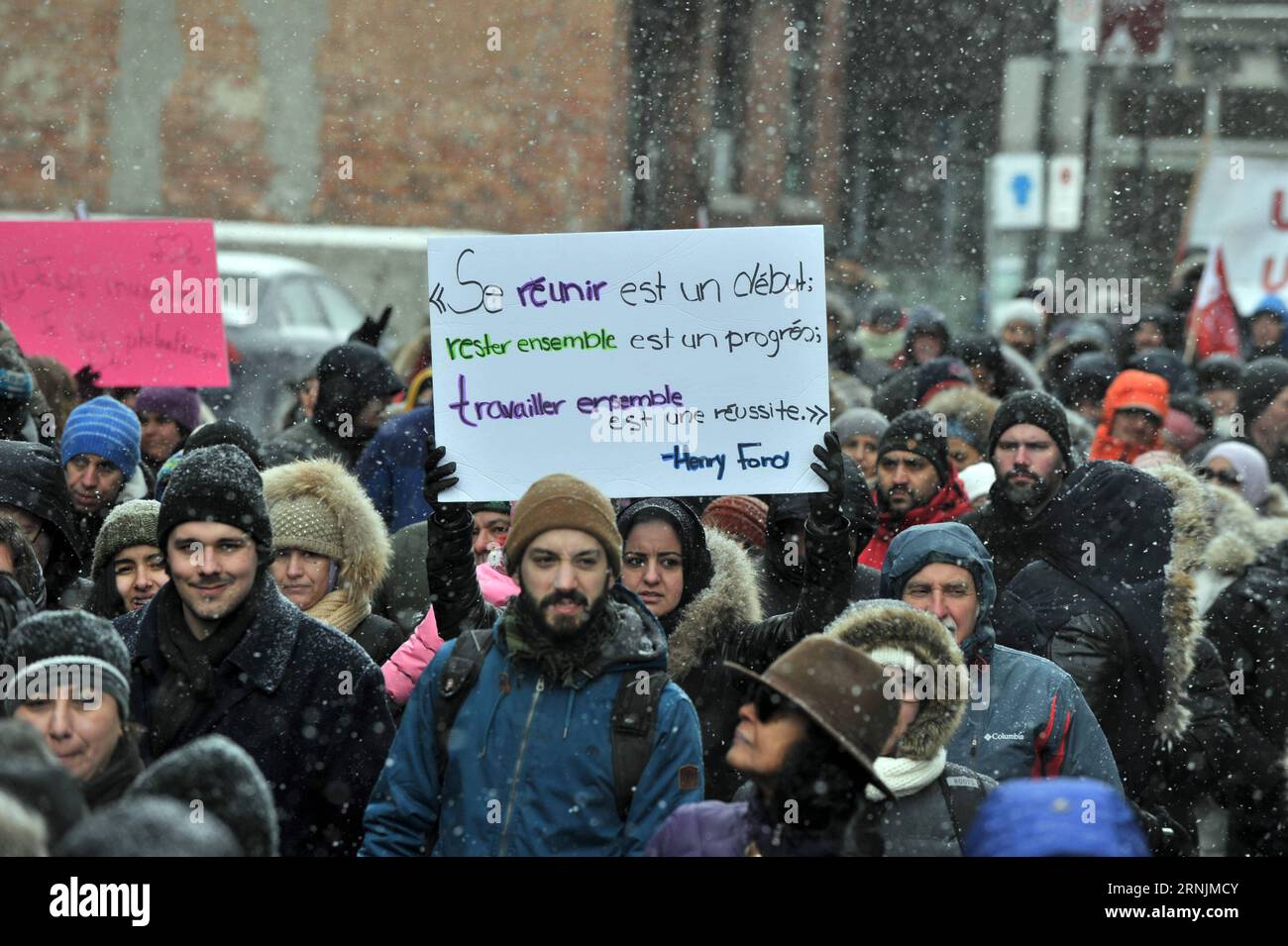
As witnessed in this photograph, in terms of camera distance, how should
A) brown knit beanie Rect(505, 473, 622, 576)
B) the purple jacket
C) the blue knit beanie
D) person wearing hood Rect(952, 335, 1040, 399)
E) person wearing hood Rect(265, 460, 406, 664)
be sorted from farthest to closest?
person wearing hood Rect(952, 335, 1040, 399) < the blue knit beanie < person wearing hood Rect(265, 460, 406, 664) < brown knit beanie Rect(505, 473, 622, 576) < the purple jacket

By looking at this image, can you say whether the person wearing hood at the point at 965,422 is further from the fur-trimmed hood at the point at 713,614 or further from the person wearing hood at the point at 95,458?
the person wearing hood at the point at 95,458

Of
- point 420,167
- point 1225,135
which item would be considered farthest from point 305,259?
point 1225,135

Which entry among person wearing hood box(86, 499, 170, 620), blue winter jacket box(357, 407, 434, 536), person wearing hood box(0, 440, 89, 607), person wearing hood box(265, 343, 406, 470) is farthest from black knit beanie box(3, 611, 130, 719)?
person wearing hood box(265, 343, 406, 470)

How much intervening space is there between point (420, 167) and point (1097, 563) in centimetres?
1504

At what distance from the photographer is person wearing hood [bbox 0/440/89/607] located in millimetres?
5395

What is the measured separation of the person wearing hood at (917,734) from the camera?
3.83m

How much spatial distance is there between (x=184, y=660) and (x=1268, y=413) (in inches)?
227

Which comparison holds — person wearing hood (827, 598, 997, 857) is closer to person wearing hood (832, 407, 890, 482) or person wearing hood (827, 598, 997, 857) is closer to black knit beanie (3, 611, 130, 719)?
black knit beanie (3, 611, 130, 719)

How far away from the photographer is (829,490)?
15.5 ft

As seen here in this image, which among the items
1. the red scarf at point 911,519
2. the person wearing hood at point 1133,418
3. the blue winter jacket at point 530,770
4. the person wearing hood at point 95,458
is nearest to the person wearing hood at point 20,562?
the person wearing hood at point 95,458

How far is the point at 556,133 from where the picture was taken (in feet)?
65.4

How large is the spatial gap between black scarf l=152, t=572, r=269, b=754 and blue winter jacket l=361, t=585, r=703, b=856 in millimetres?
447

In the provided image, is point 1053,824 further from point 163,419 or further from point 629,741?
point 163,419
